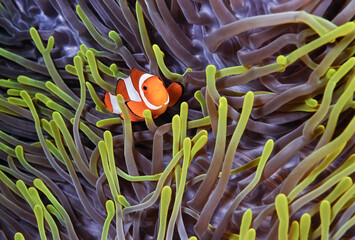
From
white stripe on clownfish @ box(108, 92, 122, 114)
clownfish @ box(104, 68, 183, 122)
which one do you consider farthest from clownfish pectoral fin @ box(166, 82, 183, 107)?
white stripe on clownfish @ box(108, 92, 122, 114)

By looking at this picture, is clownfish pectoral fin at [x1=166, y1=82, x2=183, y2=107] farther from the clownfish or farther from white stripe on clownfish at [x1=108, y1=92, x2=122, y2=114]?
white stripe on clownfish at [x1=108, y1=92, x2=122, y2=114]

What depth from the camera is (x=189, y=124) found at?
2.64 feet

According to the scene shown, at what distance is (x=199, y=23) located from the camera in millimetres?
829

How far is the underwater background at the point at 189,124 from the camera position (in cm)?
67

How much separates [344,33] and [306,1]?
0.11m

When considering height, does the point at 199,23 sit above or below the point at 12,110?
above

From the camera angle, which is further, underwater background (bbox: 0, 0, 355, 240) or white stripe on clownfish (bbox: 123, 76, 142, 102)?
white stripe on clownfish (bbox: 123, 76, 142, 102)

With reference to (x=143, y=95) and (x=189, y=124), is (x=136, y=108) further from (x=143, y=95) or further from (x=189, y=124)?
(x=189, y=124)

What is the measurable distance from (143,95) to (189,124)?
0.46ft

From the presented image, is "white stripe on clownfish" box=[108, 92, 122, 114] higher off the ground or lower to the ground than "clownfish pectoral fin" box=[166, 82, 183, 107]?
lower

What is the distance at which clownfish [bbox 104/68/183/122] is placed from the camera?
0.83 metres

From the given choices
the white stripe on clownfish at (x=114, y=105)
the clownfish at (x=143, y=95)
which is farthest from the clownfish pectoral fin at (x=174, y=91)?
the white stripe on clownfish at (x=114, y=105)

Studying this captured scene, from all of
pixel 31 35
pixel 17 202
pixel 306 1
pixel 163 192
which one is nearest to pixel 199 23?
pixel 306 1

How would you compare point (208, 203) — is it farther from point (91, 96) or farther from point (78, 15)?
point (78, 15)
